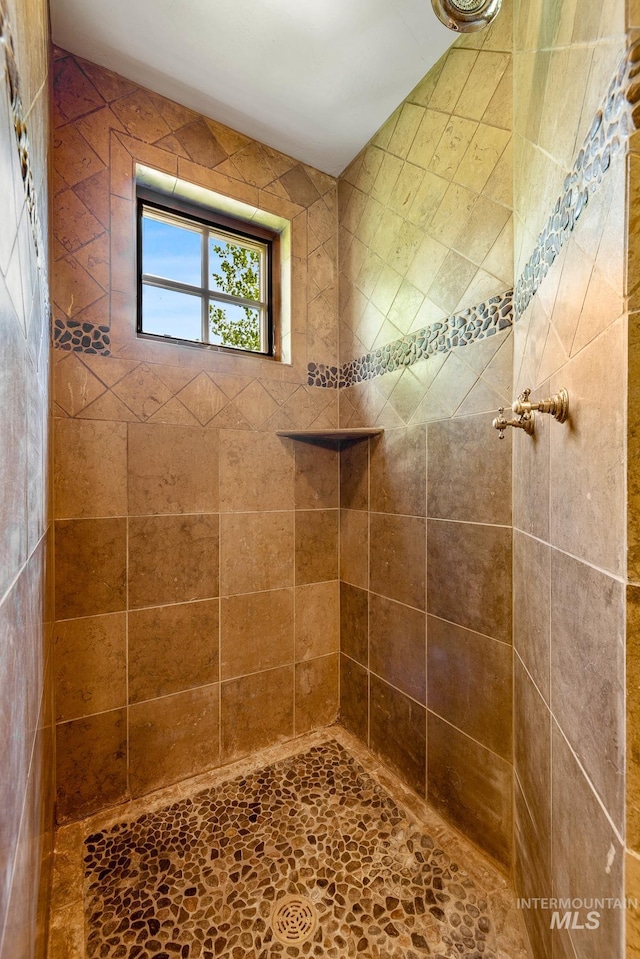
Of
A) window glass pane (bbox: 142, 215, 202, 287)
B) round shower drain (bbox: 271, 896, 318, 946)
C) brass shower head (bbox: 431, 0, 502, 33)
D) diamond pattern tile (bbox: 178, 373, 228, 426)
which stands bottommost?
round shower drain (bbox: 271, 896, 318, 946)

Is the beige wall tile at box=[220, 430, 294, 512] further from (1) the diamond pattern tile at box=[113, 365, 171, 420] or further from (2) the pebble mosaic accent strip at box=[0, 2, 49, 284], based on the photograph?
(2) the pebble mosaic accent strip at box=[0, 2, 49, 284]

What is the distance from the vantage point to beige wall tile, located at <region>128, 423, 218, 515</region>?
1383 millimetres

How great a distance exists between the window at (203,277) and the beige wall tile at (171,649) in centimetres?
106

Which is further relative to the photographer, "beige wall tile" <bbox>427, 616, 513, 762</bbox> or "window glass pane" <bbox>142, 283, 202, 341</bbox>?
"window glass pane" <bbox>142, 283, 202, 341</bbox>

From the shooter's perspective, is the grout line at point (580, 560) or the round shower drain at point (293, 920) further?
the round shower drain at point (293, 920)

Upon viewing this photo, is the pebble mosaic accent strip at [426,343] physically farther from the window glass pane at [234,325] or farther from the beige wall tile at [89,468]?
the beige wall tile at [89,468]

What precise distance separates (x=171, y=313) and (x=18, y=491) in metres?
1.27

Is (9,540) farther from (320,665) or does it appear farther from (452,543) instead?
(320,665)

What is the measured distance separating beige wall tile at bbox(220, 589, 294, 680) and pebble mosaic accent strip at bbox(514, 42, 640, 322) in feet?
4.67

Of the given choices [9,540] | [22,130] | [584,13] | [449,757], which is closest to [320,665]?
[449,757]

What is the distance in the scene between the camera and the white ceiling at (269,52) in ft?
3.91

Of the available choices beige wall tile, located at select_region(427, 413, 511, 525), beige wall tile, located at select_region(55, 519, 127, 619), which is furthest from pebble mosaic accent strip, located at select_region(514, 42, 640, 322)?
beige wall tile, located at select_region(55, 519, 127, 619)

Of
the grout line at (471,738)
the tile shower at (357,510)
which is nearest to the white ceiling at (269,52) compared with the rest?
the tile shower at (357,510)

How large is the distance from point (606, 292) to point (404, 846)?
1537 millimetres
